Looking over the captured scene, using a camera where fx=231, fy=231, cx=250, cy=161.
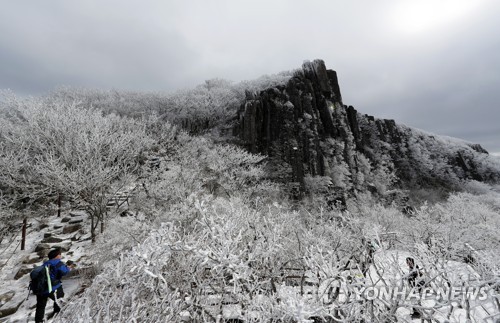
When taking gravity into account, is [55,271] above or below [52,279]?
A: above

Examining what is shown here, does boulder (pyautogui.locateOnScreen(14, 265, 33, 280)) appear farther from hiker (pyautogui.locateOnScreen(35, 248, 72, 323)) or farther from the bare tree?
hiker (pyautogui.locateOnScreen(35, 248, 72, 323))

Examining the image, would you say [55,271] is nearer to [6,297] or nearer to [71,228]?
[6,297]

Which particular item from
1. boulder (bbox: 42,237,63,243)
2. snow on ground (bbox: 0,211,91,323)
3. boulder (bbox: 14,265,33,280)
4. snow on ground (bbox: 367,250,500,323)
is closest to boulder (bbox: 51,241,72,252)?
snow on ground (bbox: 0,211,91,323)

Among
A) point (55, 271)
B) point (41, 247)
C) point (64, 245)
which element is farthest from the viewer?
point (64, 245)

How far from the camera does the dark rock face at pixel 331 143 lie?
120 ft

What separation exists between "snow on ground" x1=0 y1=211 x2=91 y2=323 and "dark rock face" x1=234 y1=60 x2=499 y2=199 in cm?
2438

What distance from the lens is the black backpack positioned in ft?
19.7

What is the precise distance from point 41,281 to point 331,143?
42678mm

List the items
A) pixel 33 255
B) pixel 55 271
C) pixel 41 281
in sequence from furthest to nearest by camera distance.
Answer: pixel 33 255 → pixel 55 271 → pixel 41 281

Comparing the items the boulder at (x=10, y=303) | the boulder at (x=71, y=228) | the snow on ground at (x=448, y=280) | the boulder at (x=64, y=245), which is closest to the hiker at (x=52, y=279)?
the boulder at (x=10, y=303)

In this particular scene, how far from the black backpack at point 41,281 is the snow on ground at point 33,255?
1.10 meters

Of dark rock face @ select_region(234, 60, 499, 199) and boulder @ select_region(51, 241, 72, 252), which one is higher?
dark rock face @ select_region(234, 60, 499, 199)

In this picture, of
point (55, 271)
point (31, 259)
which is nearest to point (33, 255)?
point (31, 259)

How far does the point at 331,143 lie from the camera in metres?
42.9
